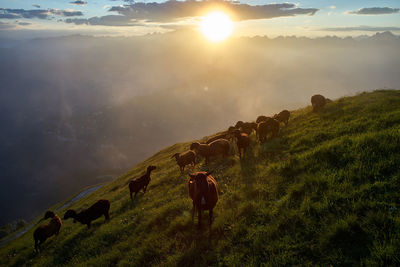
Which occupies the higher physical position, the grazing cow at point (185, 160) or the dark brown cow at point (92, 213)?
the grazing cow at point (185, 160)

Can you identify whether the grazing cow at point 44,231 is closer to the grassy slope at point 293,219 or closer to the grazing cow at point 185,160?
the grassy slope at point 293,219

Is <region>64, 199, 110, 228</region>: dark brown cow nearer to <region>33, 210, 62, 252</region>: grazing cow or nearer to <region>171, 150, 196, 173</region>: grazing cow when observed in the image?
<region>33, 210, 62, 252</region>: grazing cow

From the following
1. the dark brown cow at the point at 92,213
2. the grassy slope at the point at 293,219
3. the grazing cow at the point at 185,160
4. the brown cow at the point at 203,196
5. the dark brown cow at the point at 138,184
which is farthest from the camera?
the grazing cow at the point at 185,160

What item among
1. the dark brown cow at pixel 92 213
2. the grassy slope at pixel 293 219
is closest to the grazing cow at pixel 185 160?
the dark brown cow at pixel 92 213

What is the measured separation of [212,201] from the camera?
30.9ft

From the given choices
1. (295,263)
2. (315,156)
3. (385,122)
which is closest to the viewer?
(295,263)

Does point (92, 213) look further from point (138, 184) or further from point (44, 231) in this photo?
point (44, 231)

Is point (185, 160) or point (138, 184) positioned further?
point (185, 160)

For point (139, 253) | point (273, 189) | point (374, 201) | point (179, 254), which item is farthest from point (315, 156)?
point (139, 253)

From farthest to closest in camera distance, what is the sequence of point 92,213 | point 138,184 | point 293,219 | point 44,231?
point 138,184
point 44,231
point 92,213
point 293,219

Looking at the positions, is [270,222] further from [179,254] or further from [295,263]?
[179,254]

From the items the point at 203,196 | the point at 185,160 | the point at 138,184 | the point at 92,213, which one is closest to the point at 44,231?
the point at 92,213

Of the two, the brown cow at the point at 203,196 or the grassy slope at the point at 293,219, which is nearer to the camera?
the grassy slope at the point at 293,219

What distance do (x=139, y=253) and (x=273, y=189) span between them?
6.57 m
